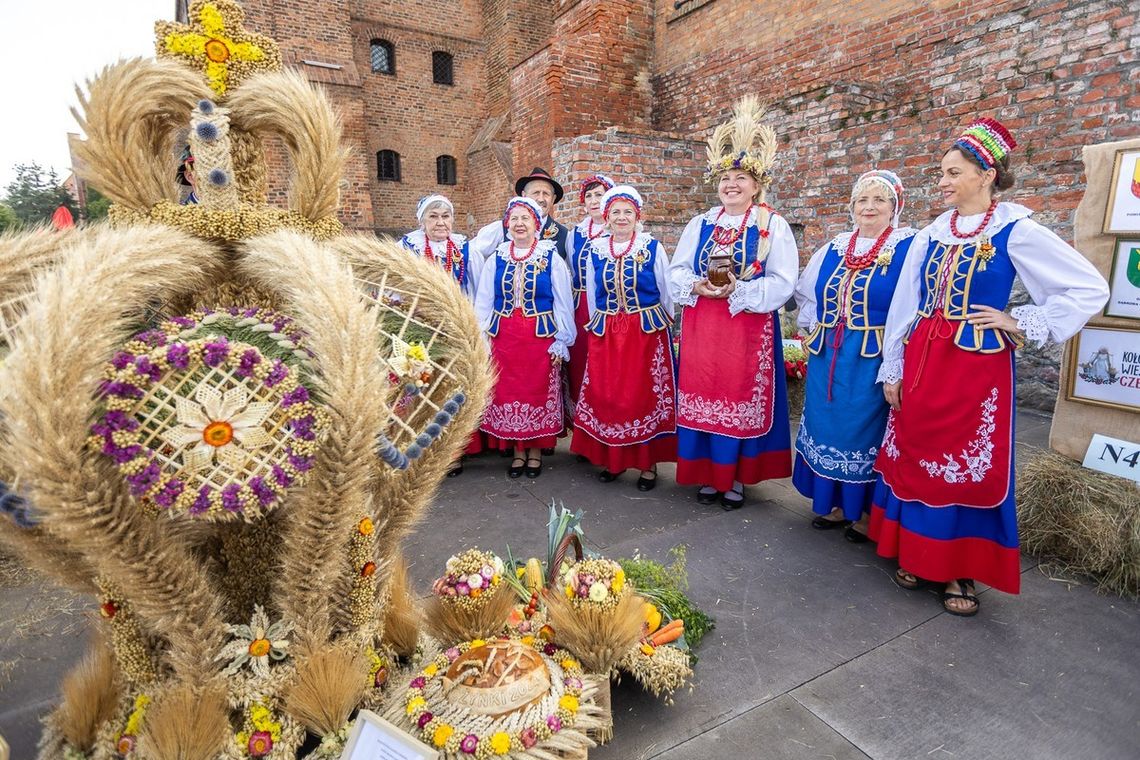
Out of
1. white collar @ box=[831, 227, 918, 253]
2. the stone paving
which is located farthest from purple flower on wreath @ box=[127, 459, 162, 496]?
white collar @ box=[831, 227, 918, 253]

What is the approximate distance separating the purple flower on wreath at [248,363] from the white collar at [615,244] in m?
3.09

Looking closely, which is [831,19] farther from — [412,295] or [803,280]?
[412,295]

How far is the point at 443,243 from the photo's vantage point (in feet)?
15.6

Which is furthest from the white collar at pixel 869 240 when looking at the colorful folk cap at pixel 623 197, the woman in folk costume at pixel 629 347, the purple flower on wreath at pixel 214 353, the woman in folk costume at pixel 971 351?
the purple flower on wreath at pixel 214 353

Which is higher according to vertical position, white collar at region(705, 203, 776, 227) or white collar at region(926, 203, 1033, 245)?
white collar at region(705, 203, 776, 227)

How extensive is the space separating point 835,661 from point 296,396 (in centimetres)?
226

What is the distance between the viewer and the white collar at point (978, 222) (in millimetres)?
2645

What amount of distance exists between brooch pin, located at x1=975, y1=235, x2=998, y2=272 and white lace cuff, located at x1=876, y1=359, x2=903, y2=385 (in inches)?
22.1

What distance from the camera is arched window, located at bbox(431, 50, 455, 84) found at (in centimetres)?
1556

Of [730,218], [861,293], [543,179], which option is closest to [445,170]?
[543,179]

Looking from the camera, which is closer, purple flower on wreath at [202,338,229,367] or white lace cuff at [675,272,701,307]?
purple flower on wreath at [202,338,229,367]

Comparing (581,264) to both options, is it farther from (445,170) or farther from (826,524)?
(445,170)

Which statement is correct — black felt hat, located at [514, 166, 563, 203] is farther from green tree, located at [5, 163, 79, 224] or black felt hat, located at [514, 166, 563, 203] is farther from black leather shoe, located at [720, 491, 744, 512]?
green tree, located at [5, 163, 79, 224]

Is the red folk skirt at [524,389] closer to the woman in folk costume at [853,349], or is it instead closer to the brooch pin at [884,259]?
the woman in folk costume at [853,349]
